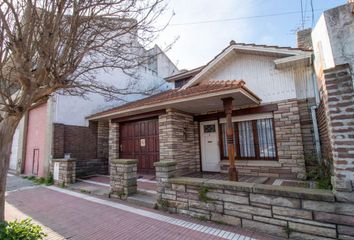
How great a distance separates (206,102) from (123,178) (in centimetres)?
366

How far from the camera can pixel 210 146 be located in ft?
27.7

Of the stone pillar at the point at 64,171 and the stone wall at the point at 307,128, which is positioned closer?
the stone wall at the point at 307,128

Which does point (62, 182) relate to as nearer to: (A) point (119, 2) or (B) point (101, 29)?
(B) point (101, 29)

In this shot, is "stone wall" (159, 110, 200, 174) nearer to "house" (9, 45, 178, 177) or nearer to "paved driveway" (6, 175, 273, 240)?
"house" (9, 45, 178, 177)

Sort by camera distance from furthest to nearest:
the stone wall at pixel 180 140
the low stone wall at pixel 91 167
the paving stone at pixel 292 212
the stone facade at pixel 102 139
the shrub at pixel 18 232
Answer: the stone facade at pixel 102 139, the low stone wall at pixel 91 167, the stone wall at pixel 180 140, the paving stone at pixel 292 212, the shrub at pixel 18 232

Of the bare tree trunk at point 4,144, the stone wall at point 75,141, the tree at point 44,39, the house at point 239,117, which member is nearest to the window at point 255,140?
the house at point 239,117

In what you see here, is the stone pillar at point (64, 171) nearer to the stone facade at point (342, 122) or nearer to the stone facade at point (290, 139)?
the stone facade at point (290, 139)

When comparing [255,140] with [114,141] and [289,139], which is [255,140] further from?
[114,141]

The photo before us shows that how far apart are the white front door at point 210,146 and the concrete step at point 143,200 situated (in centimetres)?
347

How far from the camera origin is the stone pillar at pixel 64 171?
26.2 ft

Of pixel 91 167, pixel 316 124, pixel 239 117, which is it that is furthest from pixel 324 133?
pixel 91 167

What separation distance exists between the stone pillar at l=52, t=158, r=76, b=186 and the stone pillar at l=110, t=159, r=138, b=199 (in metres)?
3.08

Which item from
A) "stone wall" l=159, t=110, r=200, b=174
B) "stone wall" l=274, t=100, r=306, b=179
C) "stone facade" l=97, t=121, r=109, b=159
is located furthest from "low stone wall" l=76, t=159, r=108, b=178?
"stone wall" l=274, t=100, r=306, b=179

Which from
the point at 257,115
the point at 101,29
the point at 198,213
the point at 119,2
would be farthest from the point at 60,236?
the point at 257,115
